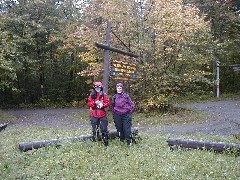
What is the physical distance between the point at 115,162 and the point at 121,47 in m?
11.6

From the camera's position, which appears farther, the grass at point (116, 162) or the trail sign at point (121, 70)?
the trail sign at point (121, 70)

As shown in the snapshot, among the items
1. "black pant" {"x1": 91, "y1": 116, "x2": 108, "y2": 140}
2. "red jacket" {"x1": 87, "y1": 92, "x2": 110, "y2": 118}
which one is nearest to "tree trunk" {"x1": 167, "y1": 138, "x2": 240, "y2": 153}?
"black pant" {"x1": 91, "y1": 116, "x2": 108, "y2": 140}

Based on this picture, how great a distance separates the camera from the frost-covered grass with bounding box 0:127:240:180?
7.36 m

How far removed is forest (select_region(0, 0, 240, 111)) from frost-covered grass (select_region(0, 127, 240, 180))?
4256 millimetres

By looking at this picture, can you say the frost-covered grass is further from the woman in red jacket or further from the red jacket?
the red jacket

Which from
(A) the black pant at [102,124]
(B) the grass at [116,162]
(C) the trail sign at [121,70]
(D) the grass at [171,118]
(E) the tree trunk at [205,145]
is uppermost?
(C) the trail sign at [121,70]

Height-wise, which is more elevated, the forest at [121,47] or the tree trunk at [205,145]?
the forest at [121,47]

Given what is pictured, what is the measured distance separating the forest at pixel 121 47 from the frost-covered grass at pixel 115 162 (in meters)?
4.26

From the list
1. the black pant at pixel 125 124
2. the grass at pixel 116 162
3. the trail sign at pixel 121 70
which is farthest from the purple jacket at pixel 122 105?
the trail sign at pixel 121 70

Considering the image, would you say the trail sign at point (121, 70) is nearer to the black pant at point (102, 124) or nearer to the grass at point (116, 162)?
the black pant at point (102, 124)

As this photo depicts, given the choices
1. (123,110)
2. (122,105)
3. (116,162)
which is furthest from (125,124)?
(116,162)

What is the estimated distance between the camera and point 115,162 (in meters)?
8.52

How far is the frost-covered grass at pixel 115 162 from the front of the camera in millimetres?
7363

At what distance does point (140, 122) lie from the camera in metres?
17.0
